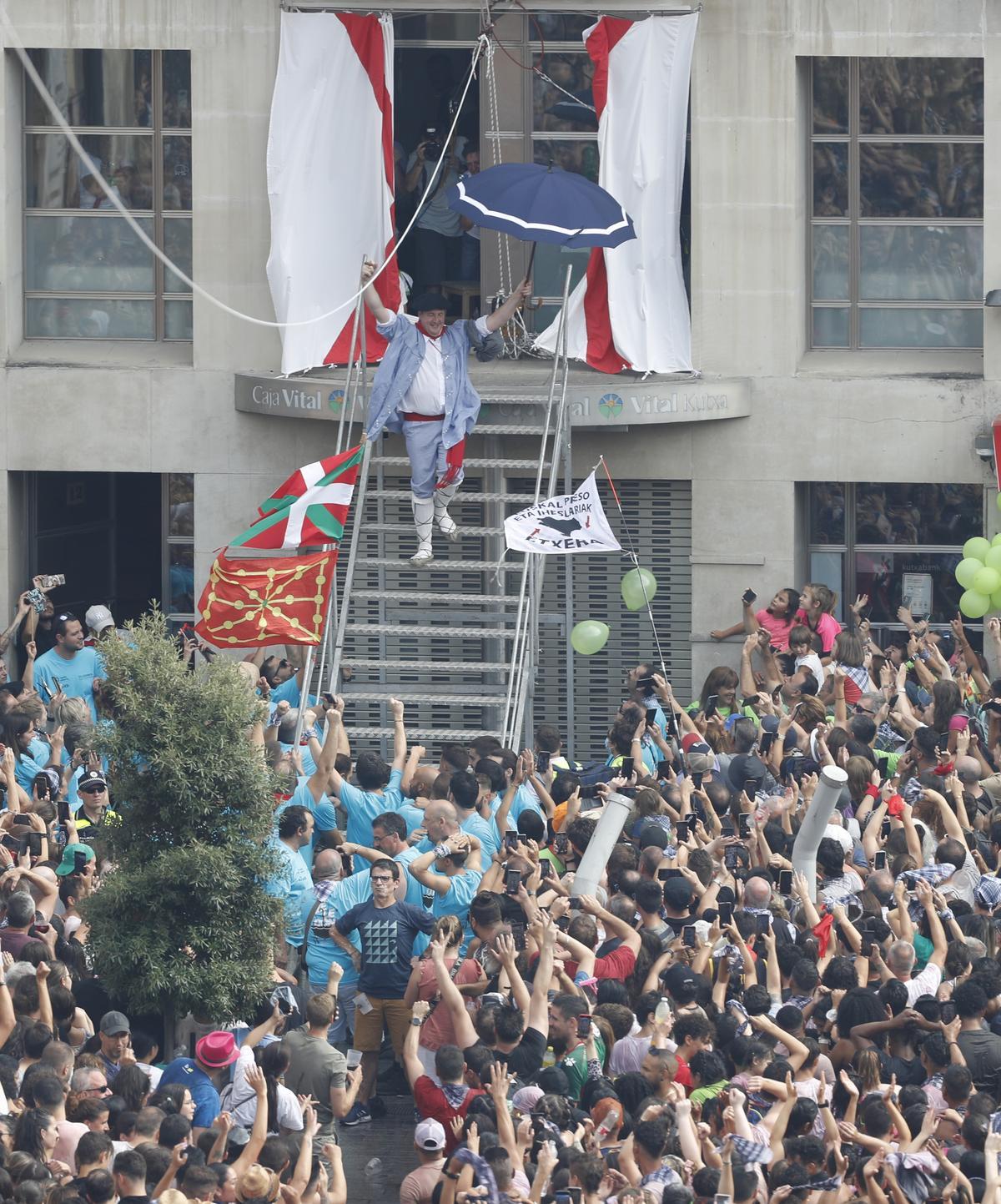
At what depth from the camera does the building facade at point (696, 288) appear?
22734 mm

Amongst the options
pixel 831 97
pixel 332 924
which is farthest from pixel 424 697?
pixel 831 97

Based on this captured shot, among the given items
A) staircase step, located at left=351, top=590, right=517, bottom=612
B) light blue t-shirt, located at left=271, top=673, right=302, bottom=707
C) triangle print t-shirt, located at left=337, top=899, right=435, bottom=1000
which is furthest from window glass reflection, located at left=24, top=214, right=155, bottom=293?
triangle print t-shirt, located at left=337, top=899, right=435, bottom=1000

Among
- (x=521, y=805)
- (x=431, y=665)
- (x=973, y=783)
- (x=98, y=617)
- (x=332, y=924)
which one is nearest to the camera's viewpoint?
(x=332, y=924)

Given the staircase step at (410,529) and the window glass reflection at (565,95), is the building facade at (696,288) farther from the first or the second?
the staircase step at (410,529)

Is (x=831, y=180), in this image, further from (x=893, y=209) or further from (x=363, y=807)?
(x=363, y=807)

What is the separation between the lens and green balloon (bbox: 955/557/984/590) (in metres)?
21.4

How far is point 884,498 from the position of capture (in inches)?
925

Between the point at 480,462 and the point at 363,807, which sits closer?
the point at 363,807

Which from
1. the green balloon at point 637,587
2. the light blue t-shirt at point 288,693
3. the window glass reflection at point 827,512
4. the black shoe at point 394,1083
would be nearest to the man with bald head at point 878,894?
the black shoe at point 394,1083

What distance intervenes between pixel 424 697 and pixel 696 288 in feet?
14.5

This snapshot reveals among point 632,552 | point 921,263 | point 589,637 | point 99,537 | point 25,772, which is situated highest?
point 921,263

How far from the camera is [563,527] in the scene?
2033 cm

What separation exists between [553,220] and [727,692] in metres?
3.79

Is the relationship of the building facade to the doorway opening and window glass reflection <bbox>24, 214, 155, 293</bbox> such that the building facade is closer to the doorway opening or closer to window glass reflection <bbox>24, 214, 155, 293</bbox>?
window glass reflection <bbox>24, 214, 155, 293</bbox>
